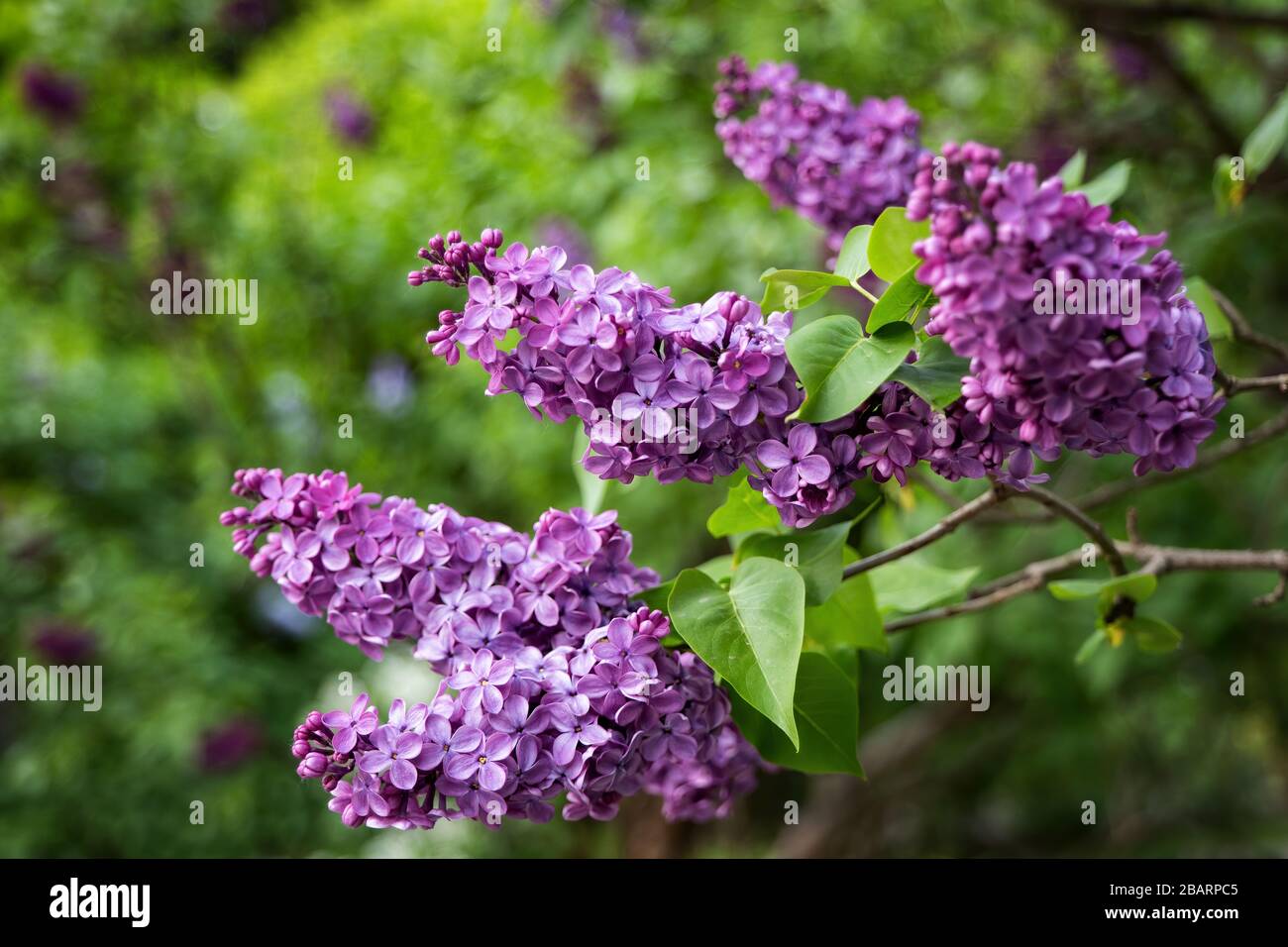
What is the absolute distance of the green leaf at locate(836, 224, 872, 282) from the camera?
844 mm

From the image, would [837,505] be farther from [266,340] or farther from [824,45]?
[266,340]

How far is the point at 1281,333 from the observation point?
2.96 m

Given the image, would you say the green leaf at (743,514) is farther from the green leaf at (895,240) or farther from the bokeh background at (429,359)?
the bokeh background at (429,359)

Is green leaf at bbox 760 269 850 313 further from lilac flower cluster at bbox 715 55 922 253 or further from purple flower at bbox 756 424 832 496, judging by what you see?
lilac flower cluster at bbox 715 55 922 253

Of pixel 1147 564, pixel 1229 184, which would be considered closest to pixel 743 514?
pixel 1147 564

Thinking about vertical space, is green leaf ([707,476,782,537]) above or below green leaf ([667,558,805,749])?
above

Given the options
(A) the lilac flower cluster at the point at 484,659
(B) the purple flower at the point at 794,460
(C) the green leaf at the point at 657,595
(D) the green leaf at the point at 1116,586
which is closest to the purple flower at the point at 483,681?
(A) the lilac flower cluster at the point at 484,659

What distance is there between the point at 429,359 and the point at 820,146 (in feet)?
7.99

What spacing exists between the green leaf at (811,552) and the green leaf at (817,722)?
0.06m

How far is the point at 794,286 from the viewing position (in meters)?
0.84

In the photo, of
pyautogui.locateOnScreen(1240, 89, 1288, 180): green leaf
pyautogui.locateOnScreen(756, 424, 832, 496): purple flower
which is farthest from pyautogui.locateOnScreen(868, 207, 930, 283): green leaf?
pyautogui.locateOnScreen(1240, 89, 1288, 180): green leaf

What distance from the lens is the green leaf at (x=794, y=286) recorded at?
31.9 inches

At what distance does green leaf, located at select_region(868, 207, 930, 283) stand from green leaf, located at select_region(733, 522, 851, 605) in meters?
0.20

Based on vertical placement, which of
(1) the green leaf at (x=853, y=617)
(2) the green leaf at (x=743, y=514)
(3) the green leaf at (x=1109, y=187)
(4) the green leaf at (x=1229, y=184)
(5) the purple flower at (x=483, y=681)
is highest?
(4) the green leaf at (x=1229, y=184)
